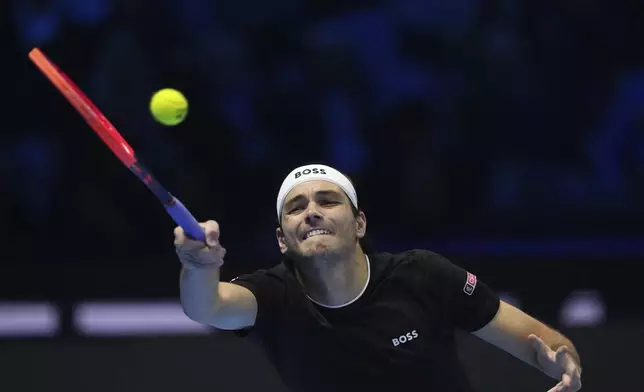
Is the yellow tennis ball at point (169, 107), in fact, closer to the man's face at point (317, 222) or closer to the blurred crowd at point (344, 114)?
the man's face at point (317, 222)

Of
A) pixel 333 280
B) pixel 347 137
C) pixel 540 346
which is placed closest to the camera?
pixel 540 346

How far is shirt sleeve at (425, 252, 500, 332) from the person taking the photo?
12.6 feet

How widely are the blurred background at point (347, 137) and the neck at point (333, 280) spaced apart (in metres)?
1.93

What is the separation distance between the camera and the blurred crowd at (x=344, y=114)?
20.0 ft

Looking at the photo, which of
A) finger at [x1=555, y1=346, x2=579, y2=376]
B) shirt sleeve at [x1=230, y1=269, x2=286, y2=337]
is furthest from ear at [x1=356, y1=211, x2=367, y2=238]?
finger at [x1=555, y1=346, x2=579, y2=376]

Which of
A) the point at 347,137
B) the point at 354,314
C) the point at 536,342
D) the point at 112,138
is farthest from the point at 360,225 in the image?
the point at 347,137

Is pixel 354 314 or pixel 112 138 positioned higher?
pixel 112 138

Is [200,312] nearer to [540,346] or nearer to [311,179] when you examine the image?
[311,179]

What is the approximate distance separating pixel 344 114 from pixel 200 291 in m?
3.24

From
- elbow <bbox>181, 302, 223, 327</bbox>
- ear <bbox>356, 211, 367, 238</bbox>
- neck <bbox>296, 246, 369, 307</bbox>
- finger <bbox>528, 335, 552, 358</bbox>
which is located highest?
ear <bbox>356, 211, 367, 238</bbox>

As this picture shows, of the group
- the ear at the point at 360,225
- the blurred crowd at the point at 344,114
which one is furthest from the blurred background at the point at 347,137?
the ear at the point at 360,225

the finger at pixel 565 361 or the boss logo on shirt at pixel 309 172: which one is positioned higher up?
the boss logo on shirt at pixel 309 172

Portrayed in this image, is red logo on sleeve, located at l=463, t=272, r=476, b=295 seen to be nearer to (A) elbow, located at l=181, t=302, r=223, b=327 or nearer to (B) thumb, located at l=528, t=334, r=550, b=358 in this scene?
(B) thumb, located at l=528, t=334, r=550, b=358

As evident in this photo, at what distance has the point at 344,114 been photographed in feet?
20.6
